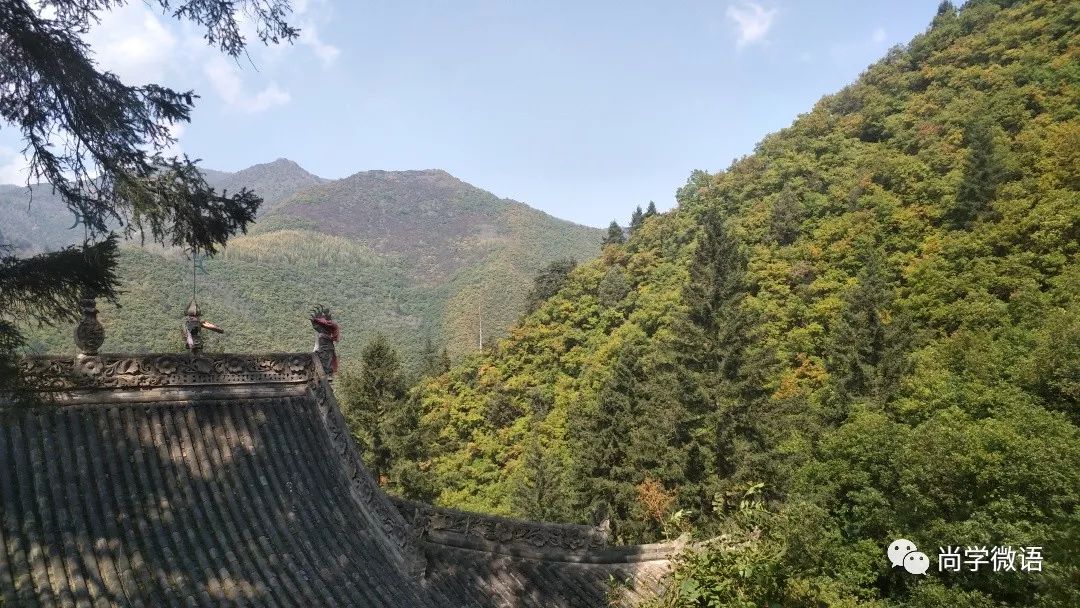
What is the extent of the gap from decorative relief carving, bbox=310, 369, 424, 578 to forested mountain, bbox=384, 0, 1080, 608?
383 centimetres

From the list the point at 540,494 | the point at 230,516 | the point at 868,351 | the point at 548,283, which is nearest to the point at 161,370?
the point at 230,516

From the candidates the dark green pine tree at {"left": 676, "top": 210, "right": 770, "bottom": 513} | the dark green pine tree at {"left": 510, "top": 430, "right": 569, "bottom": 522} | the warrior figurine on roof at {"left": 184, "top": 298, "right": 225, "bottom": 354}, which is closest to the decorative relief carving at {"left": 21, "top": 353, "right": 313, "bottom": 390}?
the warrior figurine on roof at {"left": 184, "top": 298, "right": 225, "bottom": 354}

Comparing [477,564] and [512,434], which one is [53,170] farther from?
[512,434]

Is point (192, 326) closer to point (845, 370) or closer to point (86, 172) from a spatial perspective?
point (86, 172)

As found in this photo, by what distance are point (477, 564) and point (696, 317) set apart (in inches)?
825

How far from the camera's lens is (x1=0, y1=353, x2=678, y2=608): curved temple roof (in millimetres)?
6906

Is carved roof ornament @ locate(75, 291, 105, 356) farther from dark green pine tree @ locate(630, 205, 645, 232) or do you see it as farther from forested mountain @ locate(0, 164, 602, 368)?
dark green pine tree @ locate(630, 205, 645, 232)

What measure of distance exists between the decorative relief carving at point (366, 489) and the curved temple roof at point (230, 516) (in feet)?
0.07

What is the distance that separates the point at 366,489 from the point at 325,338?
2.88 m

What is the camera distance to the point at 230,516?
8.16 metres

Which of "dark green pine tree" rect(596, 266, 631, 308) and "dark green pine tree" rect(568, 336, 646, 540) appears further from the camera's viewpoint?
"dark green pine tree" rect(596, 266, 631, 308)

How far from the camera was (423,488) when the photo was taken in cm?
2938

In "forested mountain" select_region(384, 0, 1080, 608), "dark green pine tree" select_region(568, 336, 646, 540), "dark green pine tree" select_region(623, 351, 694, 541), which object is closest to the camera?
"forested mountain" select_region(384, 0, 1080, 608)

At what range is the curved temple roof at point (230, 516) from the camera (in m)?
6.91
